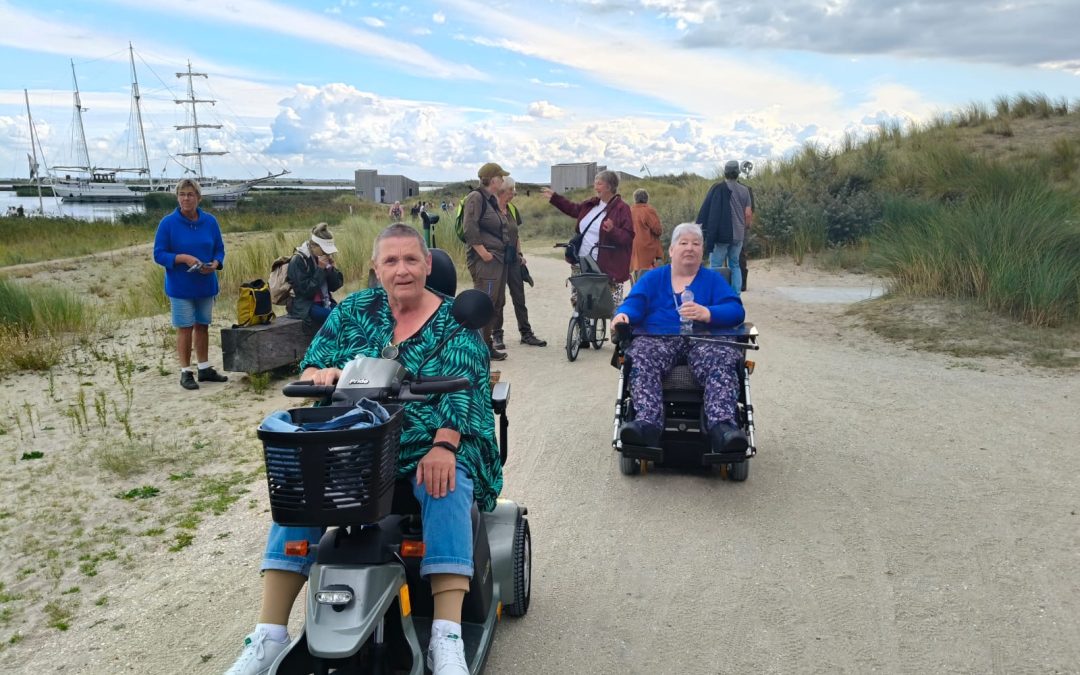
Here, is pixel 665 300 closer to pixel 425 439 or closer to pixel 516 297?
pixel 425 439

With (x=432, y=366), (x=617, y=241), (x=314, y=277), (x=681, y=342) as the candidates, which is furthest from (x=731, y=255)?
(x=432, y=366)

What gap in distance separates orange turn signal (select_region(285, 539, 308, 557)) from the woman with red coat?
7241 mm

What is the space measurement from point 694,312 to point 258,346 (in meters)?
4.49

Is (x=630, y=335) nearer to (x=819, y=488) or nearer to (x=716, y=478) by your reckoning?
(x=716, y=478)

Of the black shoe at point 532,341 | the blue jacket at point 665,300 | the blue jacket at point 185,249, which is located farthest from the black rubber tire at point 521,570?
the black shoe at point 532,341

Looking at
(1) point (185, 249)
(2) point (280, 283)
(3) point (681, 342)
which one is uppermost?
(1) point (185, 249)

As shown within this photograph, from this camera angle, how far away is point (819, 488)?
5.38 m

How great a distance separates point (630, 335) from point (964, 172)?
1675cm

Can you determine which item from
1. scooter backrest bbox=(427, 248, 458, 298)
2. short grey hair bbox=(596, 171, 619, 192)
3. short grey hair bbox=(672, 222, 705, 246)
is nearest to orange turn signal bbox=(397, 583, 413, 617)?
scooter backrest bbox=(427, 248, 458, 298)

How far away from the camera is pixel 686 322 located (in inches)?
230

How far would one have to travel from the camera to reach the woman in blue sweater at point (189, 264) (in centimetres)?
790

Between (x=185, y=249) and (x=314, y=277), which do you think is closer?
(x=185, y=249)

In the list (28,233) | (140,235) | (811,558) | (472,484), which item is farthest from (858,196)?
(28,233)

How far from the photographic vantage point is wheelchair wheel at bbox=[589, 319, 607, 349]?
10.0 metres
